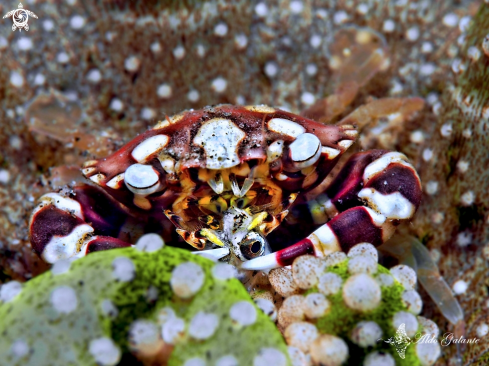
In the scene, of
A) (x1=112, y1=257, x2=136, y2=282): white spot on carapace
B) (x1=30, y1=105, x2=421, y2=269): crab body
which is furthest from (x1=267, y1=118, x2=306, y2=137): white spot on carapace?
(x1=112, y1=257, x2=136, y2=282): white spot on carapace

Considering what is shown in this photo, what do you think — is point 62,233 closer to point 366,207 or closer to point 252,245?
point 252,245

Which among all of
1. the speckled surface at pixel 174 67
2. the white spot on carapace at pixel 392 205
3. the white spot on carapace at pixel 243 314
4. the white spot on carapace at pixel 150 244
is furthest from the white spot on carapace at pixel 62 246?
the white spot on carapace at pixel 392 205

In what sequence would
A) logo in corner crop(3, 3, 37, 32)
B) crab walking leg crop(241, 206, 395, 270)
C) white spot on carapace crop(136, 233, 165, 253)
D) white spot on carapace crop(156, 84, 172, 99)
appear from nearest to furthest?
white spot on carapace crop(136, 233, 165, 253), crab walking leg crop(241, 206, 395, 270), logo in corner crop(3, 3, 37, 32), white spot on carapace crop(156, 84, 172, 99)

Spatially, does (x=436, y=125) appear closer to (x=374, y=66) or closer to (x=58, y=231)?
(x=374, y=66)

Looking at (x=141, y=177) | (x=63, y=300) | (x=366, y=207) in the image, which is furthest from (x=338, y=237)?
(x=63, y=300)

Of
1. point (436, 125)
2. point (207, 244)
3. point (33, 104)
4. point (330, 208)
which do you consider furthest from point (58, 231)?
point (436, 125)

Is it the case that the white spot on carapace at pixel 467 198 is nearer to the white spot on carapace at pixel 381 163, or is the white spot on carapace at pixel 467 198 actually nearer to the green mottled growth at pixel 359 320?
the white spot on carapace at pixel 381 163

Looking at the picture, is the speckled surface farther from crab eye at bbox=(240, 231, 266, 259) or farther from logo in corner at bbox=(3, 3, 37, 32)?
crab eye at bbox=(240, 231, 266, 259)
